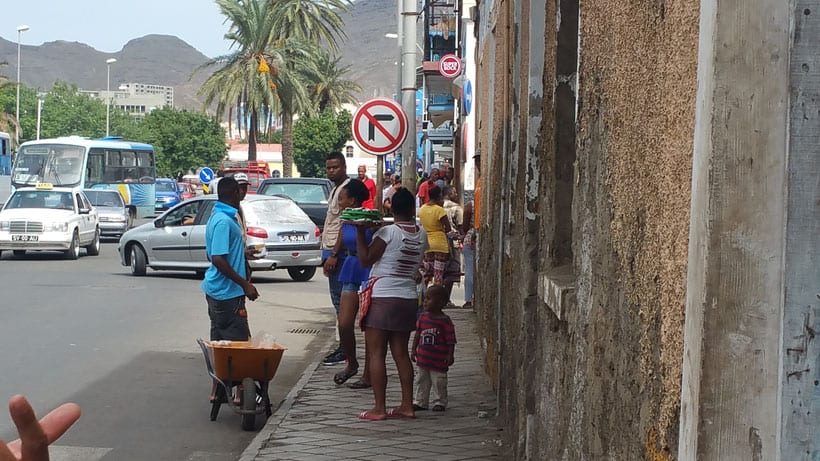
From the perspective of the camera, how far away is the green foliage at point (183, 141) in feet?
329

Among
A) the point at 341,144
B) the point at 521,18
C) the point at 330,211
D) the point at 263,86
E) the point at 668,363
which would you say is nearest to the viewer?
the point at 668,363

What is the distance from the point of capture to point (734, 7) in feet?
7.79

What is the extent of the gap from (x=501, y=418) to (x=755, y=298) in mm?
6190

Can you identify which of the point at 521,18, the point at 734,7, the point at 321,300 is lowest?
the point at 321,300

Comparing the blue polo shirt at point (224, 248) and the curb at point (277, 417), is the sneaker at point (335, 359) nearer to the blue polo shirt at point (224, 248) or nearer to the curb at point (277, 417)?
the curb at point (277, 417)

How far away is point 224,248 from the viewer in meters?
8.84

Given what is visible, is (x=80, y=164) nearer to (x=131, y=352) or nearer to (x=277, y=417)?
(x=131, y=352)

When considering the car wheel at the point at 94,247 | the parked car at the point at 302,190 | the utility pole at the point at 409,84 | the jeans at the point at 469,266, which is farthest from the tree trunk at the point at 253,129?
the utility pole at the point at 409,84

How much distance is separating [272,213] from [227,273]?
12.9 meters

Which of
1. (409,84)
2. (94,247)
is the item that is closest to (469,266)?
(409,84)

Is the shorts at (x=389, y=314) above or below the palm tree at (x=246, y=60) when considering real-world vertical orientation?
below

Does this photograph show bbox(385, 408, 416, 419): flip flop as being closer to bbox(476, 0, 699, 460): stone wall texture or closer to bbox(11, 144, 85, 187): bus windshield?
bbox(476, 0, 699, 460): stone wall texture

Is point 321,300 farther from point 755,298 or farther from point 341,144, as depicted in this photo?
point 341,144

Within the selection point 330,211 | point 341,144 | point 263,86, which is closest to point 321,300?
point 330,211
